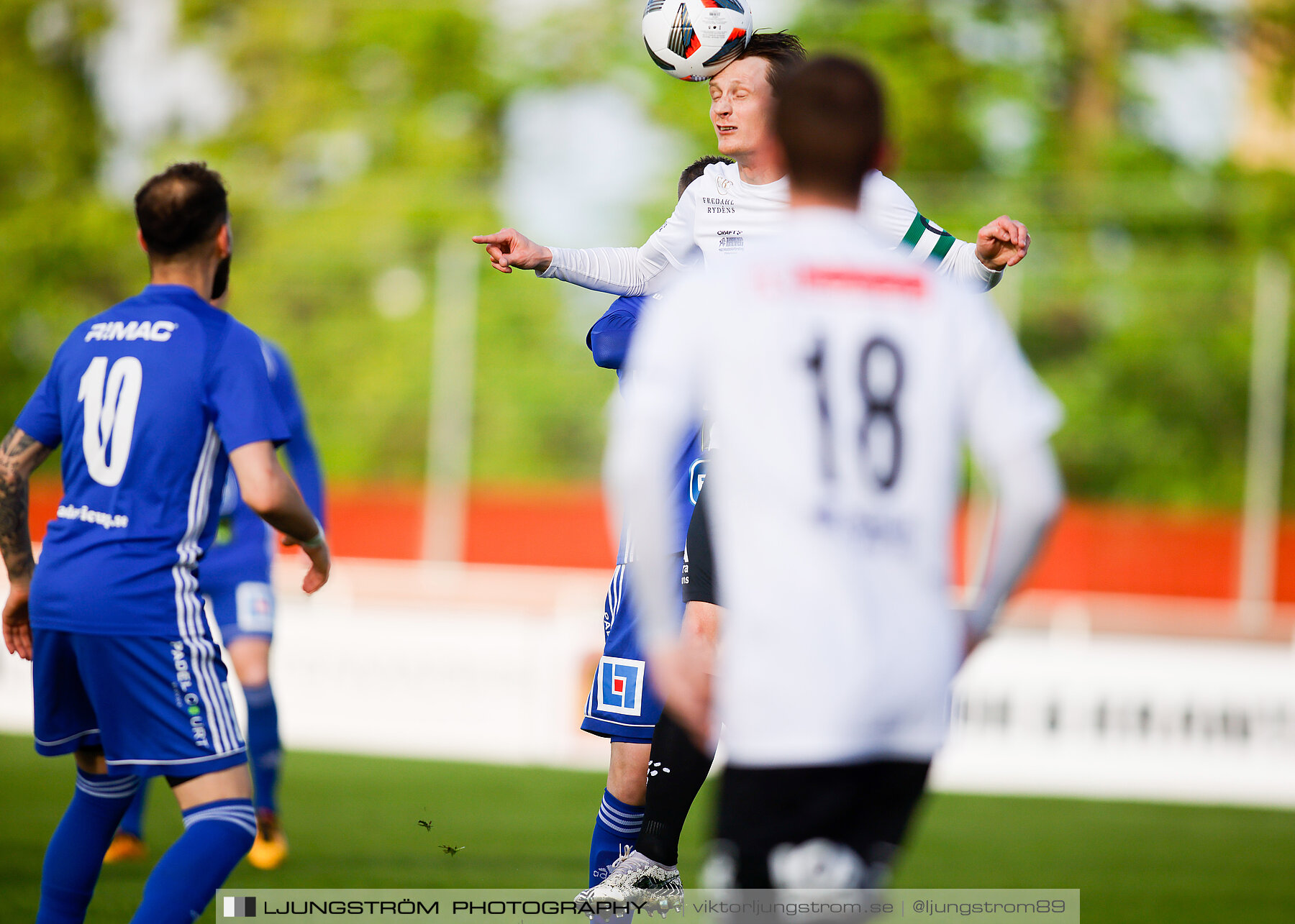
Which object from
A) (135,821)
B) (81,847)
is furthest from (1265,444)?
(81,847)

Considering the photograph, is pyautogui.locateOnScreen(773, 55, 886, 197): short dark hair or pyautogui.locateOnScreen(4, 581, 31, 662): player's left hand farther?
pyautogui.locateOnScreen(4, 581, 31, 662): player's left hand

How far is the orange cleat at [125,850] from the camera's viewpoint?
6.32 m

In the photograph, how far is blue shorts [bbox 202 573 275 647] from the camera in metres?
6.41

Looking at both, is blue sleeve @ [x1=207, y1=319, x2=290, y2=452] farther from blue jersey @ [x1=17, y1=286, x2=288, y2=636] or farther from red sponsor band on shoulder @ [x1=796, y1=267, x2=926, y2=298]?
red sponsor band on shoulder @ [x1=796, y1=267, x2=926, y2=298]

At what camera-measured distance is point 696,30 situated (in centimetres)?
452

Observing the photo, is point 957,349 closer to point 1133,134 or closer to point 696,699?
point 696,699

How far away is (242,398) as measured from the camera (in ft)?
12.1

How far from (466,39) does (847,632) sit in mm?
27921

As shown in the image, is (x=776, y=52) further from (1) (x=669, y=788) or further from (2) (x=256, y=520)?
(2) (x=256, y=520)

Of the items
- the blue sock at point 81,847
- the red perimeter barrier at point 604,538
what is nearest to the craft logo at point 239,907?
the blue sock at point 81,847

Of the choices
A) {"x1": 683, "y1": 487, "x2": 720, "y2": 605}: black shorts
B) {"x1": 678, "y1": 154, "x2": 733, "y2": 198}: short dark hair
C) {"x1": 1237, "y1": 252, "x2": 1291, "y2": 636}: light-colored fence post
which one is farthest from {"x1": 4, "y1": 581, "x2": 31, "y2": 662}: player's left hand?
{"x1": 1237, "y1": 252, "x2": 1291, "y2": 636}: light-colored fence post

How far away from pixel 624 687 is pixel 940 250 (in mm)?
1454

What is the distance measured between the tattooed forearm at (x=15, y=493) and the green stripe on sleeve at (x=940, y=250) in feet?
7.49

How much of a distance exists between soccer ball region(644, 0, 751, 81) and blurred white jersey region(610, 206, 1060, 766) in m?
2.05
